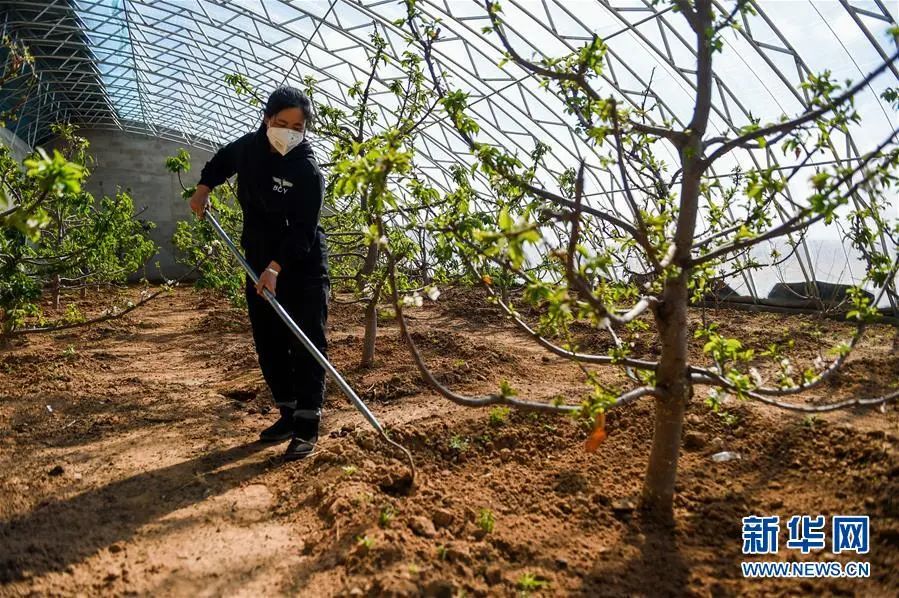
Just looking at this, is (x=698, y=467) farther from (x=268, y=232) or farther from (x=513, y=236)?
(x=268, y=232)

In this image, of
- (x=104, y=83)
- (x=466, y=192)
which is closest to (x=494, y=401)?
(x=466, y=192)

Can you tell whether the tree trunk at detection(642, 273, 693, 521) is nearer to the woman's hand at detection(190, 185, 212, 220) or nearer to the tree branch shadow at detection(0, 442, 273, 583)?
the tree branch shadow at detection(0, 442, 273, 583)

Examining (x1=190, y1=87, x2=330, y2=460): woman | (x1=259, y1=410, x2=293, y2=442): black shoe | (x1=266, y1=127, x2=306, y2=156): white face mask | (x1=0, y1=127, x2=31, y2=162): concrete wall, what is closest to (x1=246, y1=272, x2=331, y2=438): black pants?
(x1=190, y1=87, x2=330, y2=460): woman

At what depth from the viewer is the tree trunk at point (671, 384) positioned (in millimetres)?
2711

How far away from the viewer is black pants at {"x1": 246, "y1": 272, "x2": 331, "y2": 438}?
3.86m

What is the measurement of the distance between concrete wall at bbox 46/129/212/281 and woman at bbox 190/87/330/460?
69.7 feet

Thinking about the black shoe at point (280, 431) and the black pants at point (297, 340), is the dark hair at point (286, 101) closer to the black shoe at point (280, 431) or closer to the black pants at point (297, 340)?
the black pants at point (297, 340)

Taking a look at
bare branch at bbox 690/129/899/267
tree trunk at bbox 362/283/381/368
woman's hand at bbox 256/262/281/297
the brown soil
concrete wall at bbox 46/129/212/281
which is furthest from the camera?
concrete wall at bbox 46/129/212/281

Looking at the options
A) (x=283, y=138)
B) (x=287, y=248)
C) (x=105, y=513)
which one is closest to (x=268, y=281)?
(x=287, y=248)

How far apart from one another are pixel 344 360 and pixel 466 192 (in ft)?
11.0

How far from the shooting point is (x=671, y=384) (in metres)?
2.73

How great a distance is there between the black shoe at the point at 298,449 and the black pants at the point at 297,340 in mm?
59

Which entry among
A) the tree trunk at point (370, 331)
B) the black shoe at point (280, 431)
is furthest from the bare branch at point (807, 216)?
the tree trunk at point (370, 331)

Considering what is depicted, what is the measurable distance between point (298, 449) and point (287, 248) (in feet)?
4.19
